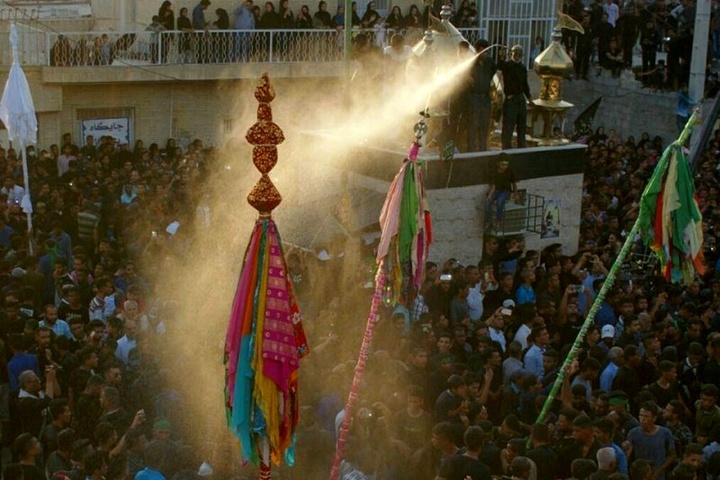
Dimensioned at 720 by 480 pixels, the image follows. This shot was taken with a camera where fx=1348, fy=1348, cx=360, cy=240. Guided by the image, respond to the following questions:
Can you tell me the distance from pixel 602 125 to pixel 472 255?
1221 centimetres

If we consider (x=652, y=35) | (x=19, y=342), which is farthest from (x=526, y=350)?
(x=652, y=35)

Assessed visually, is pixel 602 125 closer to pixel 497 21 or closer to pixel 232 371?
pixel 497 21

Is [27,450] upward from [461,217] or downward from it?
downward

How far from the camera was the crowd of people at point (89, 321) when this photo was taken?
31.7 ft

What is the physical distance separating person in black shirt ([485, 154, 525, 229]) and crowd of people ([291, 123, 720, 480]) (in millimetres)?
318

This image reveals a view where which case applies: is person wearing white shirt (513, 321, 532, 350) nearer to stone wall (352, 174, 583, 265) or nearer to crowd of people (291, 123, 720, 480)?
crowd of people (291, 123, 720, 480)

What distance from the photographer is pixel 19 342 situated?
11531 millimetres

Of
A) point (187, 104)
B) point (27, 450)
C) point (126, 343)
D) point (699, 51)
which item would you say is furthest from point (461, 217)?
point (187, 104)

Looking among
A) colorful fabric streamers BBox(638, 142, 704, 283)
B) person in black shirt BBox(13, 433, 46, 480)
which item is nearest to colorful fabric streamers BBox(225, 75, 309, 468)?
person in black shirt BBox(13, 433, 46, 480)

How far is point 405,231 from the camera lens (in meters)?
11.1

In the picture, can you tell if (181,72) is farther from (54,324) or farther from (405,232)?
(405,232)

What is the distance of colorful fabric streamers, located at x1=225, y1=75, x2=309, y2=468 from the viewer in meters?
8.23

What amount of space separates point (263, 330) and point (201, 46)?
17.3 metres

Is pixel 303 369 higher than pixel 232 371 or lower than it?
lower
